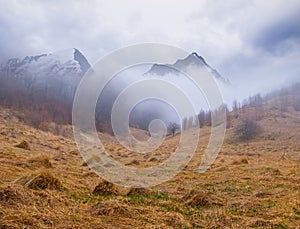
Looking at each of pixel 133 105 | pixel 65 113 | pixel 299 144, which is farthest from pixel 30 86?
pixel 133 105

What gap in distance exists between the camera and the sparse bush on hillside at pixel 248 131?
320 ft

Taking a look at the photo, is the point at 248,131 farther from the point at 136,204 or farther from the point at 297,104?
the point at 136,204

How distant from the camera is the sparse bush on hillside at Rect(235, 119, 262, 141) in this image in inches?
3843

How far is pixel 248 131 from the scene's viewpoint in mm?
100812

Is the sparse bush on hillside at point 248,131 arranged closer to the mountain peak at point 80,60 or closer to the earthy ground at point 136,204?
the earthy ground at point 136,204

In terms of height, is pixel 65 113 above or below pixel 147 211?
above

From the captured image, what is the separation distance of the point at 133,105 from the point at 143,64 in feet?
6.78

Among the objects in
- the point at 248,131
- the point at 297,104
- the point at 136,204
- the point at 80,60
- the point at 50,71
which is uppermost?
the point at 80,60

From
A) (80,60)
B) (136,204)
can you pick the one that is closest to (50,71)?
A: (80,60)

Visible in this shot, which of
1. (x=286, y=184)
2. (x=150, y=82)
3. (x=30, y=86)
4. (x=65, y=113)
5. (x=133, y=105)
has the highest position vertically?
(x=30, y=86)

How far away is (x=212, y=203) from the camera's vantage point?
11227 mm

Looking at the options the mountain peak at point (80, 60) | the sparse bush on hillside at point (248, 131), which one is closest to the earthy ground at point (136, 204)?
the sparse bush on hillside at point (248, 131)

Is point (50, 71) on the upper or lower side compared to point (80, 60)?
lower

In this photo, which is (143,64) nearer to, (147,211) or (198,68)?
(198,68)
